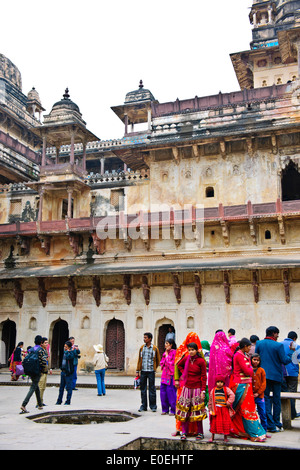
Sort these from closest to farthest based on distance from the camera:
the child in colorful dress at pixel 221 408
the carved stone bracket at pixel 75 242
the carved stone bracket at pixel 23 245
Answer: the child in colorful dress at pixel 221 408
the carved stone bracket at pixel 75 242
the carved stone bracket at pixel 23 245

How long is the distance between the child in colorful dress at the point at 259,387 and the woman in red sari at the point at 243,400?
0.31 m

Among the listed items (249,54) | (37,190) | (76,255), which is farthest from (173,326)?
(249,54)

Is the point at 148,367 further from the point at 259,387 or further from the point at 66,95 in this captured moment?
the point at 66,95

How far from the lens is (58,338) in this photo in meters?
21.8

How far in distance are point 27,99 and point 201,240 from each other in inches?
806

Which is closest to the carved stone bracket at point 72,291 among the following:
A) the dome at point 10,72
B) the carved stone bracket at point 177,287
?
the carved stone bracket at point 177,287

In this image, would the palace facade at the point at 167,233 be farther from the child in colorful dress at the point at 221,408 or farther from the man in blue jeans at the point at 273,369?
the child in colorful dress at the point at 221,408

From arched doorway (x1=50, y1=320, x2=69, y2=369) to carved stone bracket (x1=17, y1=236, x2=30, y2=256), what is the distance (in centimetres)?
355

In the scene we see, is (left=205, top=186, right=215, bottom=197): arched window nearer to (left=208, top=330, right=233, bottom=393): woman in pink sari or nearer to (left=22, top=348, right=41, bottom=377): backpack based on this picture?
(left=22, top=348, right=41, bottom=377): backpack

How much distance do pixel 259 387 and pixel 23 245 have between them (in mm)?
16517

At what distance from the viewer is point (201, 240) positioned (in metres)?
19.7

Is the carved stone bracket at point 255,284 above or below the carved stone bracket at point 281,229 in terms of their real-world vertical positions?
below

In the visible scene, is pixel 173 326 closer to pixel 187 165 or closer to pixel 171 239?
pixel 171 239

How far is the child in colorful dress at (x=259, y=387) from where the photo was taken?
7.23m
